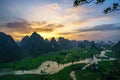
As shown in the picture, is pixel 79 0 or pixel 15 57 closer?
pixel 79 0

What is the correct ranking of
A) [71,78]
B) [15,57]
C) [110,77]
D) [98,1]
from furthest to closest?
[15,57] → [71,78] → [110,77] → [98,1]

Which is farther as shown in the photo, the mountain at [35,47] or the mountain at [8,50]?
the mountain at [35,47]

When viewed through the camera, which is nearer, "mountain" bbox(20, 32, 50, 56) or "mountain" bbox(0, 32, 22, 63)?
"mountain" bbox(0, 32, 22, 63)

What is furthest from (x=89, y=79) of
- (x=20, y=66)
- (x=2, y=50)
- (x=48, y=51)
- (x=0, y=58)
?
(x=48, y=51)

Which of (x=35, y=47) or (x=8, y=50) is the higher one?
(x=8, y=50)

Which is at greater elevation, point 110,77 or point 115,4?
point 115,4

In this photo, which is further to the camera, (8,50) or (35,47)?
(35,47)

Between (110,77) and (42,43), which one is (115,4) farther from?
(42,43)

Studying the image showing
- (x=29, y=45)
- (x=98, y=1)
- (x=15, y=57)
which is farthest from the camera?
(x=29, y=45)
